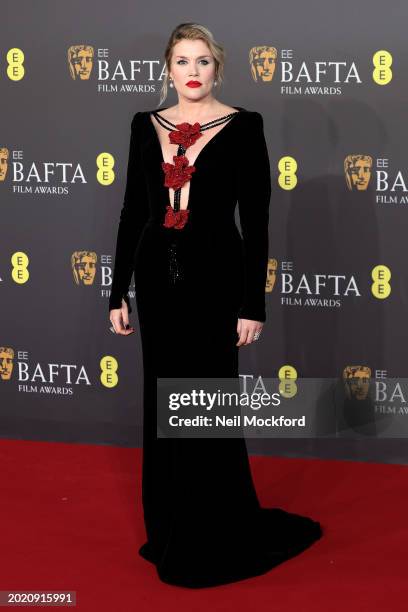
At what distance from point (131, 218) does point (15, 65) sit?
1795mm

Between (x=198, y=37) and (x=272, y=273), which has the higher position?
(x=198, y=37)

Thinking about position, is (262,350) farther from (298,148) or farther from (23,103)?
(23,103)

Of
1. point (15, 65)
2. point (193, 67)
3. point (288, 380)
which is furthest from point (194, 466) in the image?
point (15, 65)

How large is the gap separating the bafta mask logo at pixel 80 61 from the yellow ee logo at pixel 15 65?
0.81 feet

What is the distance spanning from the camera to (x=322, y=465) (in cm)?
495

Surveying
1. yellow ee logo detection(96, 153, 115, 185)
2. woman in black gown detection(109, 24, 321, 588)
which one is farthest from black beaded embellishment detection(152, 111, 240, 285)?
yellow ee logo detection(96, 153, 115, 185)

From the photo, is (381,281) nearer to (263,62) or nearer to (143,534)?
(263,62)

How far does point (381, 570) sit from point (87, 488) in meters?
1.44

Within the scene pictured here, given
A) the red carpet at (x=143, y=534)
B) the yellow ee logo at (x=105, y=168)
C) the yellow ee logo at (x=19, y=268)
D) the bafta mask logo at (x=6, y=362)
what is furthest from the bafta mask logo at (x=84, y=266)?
the red carpet at (x=143, y=534)

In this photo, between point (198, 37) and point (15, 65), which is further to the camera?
point (15, 65)

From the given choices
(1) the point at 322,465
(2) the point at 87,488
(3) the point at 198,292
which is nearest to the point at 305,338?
(1) the point at 322,465

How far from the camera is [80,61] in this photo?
16.6ft

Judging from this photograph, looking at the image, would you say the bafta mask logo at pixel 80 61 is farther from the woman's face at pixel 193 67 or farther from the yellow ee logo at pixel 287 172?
the woman's face at pixel 193 67

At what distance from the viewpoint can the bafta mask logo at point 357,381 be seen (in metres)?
4.90
